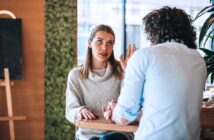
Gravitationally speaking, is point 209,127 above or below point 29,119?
above

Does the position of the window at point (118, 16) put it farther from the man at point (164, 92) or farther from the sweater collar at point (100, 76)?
the man at point (164, 92)

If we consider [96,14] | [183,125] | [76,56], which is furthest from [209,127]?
[96,14]

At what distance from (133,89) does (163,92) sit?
0.40 feet

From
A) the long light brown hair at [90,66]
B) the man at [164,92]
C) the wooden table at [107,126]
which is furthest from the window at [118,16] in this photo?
the man at [164,92]

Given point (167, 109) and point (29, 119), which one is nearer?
point (167, 109)

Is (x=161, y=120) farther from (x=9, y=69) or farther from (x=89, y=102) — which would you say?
(x=9, y=69)

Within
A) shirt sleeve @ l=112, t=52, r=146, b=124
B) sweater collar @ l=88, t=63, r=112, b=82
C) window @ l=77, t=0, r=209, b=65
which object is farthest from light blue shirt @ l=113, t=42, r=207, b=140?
window @ l=77, t=0, r=209, b=65

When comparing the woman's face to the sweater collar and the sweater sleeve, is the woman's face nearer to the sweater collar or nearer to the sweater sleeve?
the sweater collar

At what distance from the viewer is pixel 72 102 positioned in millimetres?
2080

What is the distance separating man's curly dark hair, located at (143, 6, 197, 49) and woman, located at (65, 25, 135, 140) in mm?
699

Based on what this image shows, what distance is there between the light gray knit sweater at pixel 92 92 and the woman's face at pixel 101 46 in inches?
3.4

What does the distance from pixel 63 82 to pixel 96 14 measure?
36.5 inches

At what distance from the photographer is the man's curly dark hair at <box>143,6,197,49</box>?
1.50m

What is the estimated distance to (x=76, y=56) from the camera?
3945mm
